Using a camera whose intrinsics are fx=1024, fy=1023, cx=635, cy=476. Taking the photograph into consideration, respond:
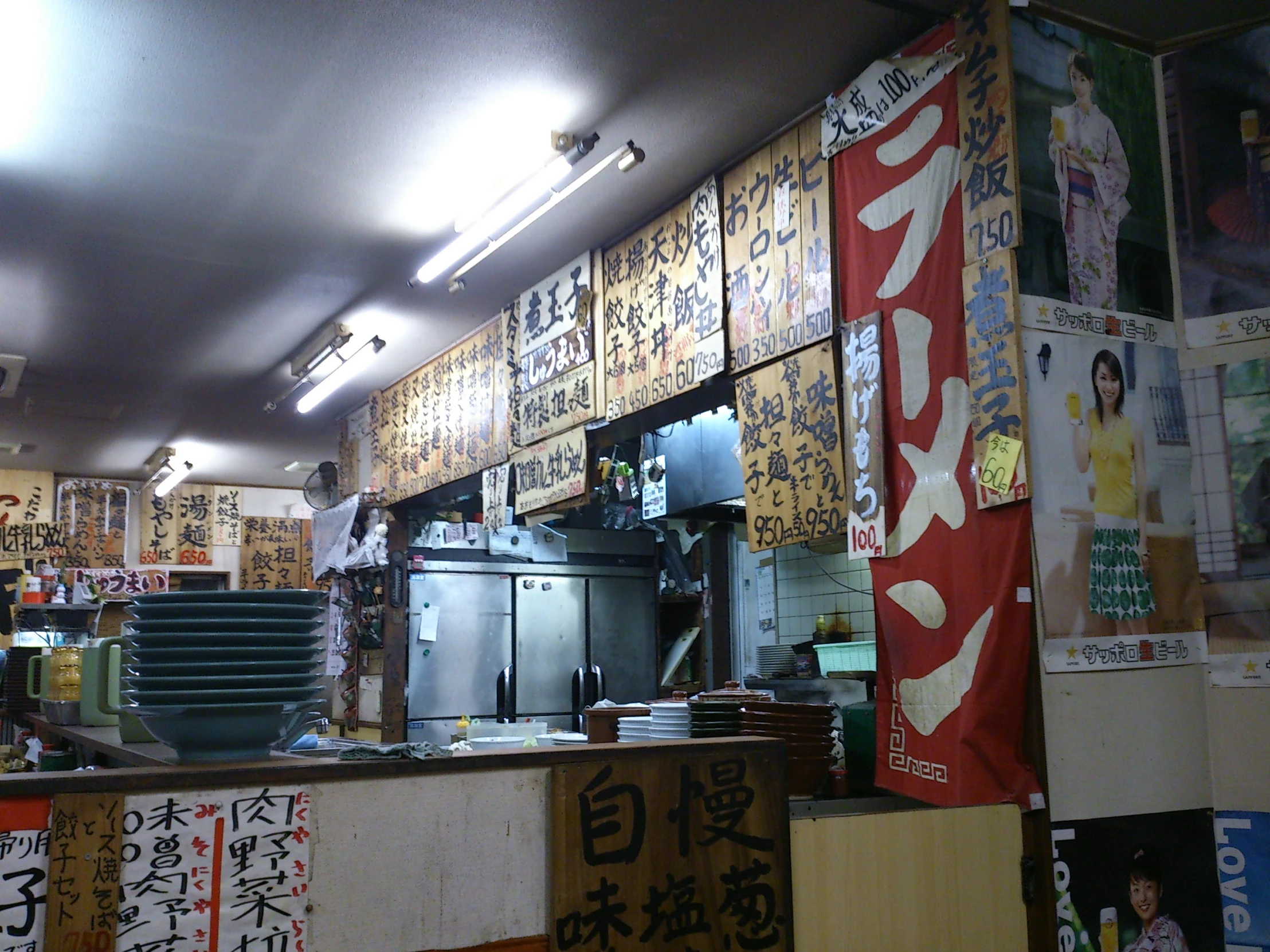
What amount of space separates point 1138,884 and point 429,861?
215 centimetres

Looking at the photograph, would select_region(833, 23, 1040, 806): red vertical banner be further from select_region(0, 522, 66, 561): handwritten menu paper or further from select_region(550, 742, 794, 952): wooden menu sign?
select_region(0, 522, 66, 561): handwritten menu paper

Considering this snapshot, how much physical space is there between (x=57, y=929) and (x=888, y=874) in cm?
171

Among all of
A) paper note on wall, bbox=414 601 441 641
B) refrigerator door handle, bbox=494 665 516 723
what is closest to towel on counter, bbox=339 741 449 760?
paper note on wall, bbox=414 601 441 641

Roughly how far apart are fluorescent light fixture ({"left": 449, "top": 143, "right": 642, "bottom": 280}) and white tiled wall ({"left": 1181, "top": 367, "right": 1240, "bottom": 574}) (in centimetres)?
214

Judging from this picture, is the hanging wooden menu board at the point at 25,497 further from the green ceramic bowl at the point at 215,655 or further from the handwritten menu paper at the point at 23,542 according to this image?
the green ceramic bowl at the point at 215,655

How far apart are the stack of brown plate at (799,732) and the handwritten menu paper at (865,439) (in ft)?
1.94

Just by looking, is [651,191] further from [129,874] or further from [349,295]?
[129,874]

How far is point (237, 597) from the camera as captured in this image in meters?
1.75

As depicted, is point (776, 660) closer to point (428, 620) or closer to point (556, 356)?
point (556, 356)

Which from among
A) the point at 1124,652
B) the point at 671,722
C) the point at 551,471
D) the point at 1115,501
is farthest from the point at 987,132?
the point at 551,471

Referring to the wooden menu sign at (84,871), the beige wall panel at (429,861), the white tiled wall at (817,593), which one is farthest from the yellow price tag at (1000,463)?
the white tiled wall at (817,593)

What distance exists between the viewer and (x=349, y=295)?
224 inches

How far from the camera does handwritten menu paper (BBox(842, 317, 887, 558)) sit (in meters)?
3.29

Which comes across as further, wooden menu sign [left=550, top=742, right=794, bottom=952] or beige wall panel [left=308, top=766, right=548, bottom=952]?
wooden menu sign [left=550, top=742, right=794, bottom=952]
